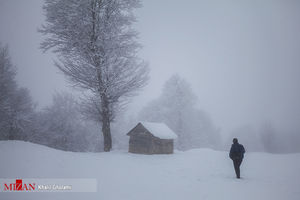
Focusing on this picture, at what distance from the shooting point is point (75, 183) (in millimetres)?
5586

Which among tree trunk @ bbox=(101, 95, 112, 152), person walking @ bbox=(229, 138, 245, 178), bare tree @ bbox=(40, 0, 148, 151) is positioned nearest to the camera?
person walking @ bbox=(229, 138, 245, 178)

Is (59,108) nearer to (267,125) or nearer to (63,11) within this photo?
(63,11)

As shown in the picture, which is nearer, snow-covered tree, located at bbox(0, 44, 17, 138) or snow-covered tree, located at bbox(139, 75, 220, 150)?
snow-covered tree, located at bbox(0, 44, 17, 138)

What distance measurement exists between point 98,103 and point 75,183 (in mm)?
8554

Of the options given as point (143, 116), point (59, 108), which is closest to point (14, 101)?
point (59, 108)

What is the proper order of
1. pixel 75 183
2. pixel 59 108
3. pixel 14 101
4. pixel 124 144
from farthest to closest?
pixel 124 144
pixel 59 108
pixel 14 101
pixel 75 183

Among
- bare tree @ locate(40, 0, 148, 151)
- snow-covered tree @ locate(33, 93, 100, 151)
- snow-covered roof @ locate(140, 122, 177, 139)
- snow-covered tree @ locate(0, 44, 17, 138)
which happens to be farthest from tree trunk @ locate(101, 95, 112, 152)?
snow-covered tree @ locate(33, 93, 100, 151)

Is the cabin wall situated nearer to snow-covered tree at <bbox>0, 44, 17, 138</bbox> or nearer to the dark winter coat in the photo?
the dark winter coat

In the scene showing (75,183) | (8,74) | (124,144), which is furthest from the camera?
(124,144)

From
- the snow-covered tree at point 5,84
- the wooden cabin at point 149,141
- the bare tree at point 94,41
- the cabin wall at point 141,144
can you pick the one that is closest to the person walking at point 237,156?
the bare tree at point 94,41

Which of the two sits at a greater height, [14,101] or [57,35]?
[57,35]

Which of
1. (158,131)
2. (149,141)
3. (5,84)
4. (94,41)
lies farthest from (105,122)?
(5,84)

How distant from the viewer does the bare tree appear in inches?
430

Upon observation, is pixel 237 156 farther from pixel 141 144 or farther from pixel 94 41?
pixel 141 144
